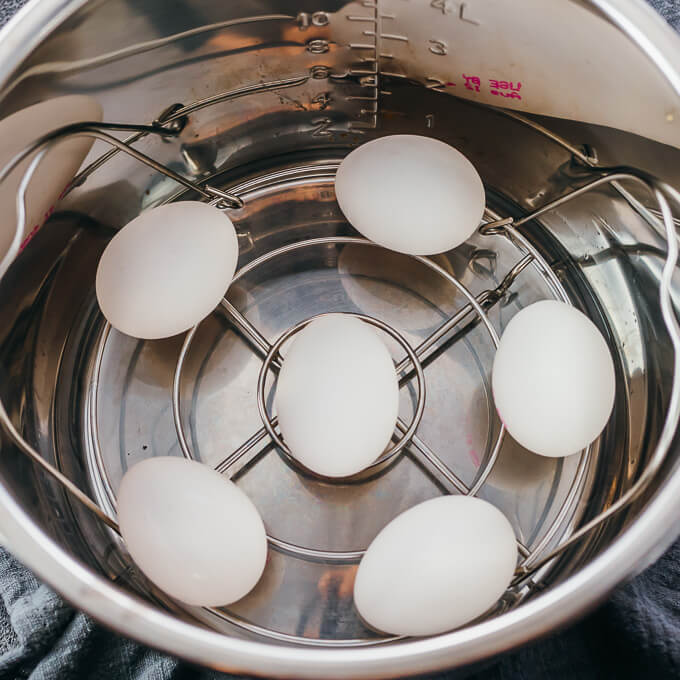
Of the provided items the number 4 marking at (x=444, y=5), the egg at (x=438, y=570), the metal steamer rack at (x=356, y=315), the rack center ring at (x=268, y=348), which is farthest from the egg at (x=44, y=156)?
the egg at (x=438, y=570)

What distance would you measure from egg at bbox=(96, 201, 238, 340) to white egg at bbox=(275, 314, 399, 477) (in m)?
0.11

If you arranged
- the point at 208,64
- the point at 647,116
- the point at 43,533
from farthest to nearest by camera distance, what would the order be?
the point at 208,64
the point at 647,116
the point at 43,533

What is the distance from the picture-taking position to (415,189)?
2.07ft

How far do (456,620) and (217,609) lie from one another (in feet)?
0.75

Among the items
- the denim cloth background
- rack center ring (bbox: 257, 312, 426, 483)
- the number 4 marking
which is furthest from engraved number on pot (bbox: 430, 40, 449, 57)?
the denim cloth background

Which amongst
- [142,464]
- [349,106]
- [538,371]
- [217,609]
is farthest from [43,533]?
[349,106]

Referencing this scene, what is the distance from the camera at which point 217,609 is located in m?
0.60

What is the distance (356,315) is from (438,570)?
30 centimetres

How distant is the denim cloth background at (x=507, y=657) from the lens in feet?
1.86

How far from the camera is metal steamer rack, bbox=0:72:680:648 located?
57cm

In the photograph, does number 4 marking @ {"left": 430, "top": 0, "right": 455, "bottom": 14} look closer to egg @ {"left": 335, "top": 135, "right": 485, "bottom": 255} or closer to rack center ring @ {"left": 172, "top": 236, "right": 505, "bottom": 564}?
egg @ {"left": 335, "top": 135, "right": 485, "bottom": 255}

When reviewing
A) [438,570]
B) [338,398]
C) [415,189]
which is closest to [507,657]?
[438,570]

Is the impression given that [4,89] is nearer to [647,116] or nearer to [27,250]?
[27,250]

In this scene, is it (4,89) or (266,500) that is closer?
(4,89)
